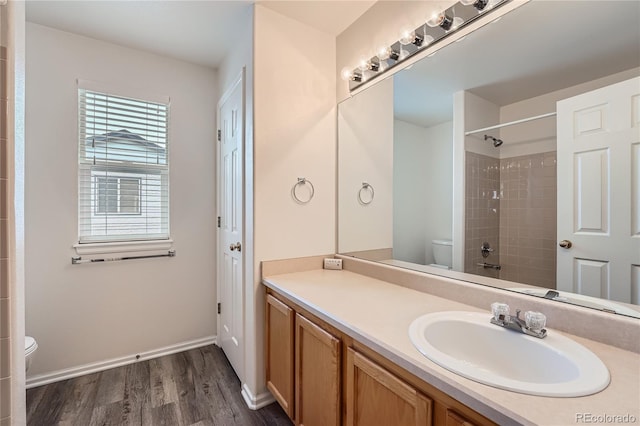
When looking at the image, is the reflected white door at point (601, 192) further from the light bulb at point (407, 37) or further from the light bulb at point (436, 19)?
the light bulb at point (407, 37)

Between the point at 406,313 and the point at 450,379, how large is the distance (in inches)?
16.6

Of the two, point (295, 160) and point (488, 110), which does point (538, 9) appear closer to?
point (488, 110)

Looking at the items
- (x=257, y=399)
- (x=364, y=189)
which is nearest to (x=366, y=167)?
(x=364, y=189)

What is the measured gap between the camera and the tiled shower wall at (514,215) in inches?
42.6

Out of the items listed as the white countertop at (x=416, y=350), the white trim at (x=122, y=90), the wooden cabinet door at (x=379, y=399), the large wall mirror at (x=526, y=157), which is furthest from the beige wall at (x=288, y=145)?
the white trim at (x=122, y=90)

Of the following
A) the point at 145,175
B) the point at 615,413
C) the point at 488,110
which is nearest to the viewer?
the point at 615,413

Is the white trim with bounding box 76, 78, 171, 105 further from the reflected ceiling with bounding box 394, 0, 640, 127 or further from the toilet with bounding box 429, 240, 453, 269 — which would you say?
the toilet with bounding box 429, 240, 453, 269

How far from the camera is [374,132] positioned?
1859mm

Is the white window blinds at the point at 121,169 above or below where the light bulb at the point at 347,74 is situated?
below

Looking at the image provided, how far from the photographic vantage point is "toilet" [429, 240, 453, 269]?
1410 mm

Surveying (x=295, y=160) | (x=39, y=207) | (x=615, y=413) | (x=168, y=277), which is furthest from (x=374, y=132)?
(x=39, y=207)

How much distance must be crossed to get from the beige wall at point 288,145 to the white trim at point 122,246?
1050 mm

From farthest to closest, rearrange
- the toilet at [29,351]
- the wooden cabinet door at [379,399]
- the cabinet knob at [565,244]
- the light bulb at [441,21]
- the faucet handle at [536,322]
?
the toilet at [29,351], the light bulb at [441,21], the cabinet knob at [565,244], the faucet handle at [536,322], the wooden cabinet door at [379,399]

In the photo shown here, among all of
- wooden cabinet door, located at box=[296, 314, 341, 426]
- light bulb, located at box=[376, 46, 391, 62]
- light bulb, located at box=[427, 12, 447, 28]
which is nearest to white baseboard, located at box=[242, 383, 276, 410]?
wooden cabinet door, located at box=[296, 314, 341, 426]
